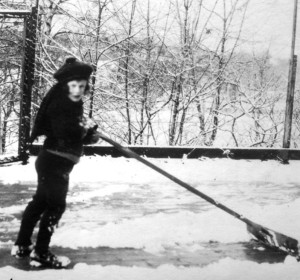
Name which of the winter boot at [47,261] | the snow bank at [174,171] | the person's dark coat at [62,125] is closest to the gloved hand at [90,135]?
the person's dark coat at [62,125]

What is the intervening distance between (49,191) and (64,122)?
529mm

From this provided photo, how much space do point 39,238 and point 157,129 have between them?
949 cm

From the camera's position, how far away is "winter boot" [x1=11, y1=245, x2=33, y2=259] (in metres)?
3.36

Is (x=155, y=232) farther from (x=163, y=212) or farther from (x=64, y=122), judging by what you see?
(x=64, y=122)

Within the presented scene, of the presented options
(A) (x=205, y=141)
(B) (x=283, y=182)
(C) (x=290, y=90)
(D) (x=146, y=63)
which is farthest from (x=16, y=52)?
(B) (x=283, y=182)

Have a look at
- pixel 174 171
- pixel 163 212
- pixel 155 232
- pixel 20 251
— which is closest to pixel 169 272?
pixel 155 232

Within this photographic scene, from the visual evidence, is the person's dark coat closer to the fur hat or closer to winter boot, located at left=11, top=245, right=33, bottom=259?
the fur hat

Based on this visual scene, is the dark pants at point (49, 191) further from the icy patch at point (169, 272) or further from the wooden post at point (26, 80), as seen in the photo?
the wooden post at point (26, 80)

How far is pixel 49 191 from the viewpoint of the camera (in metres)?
3.17

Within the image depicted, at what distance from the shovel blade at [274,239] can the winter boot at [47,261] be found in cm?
162

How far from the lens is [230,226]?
4332 millimetres

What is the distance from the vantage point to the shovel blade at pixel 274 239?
3.62m

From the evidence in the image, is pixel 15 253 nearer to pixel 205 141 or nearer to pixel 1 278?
pixel 1 278

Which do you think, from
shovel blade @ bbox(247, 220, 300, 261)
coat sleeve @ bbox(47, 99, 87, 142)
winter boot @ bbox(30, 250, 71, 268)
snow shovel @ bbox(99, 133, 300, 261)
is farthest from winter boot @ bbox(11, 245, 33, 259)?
shovel blade @ bbox(247, 220, 300, 261)
